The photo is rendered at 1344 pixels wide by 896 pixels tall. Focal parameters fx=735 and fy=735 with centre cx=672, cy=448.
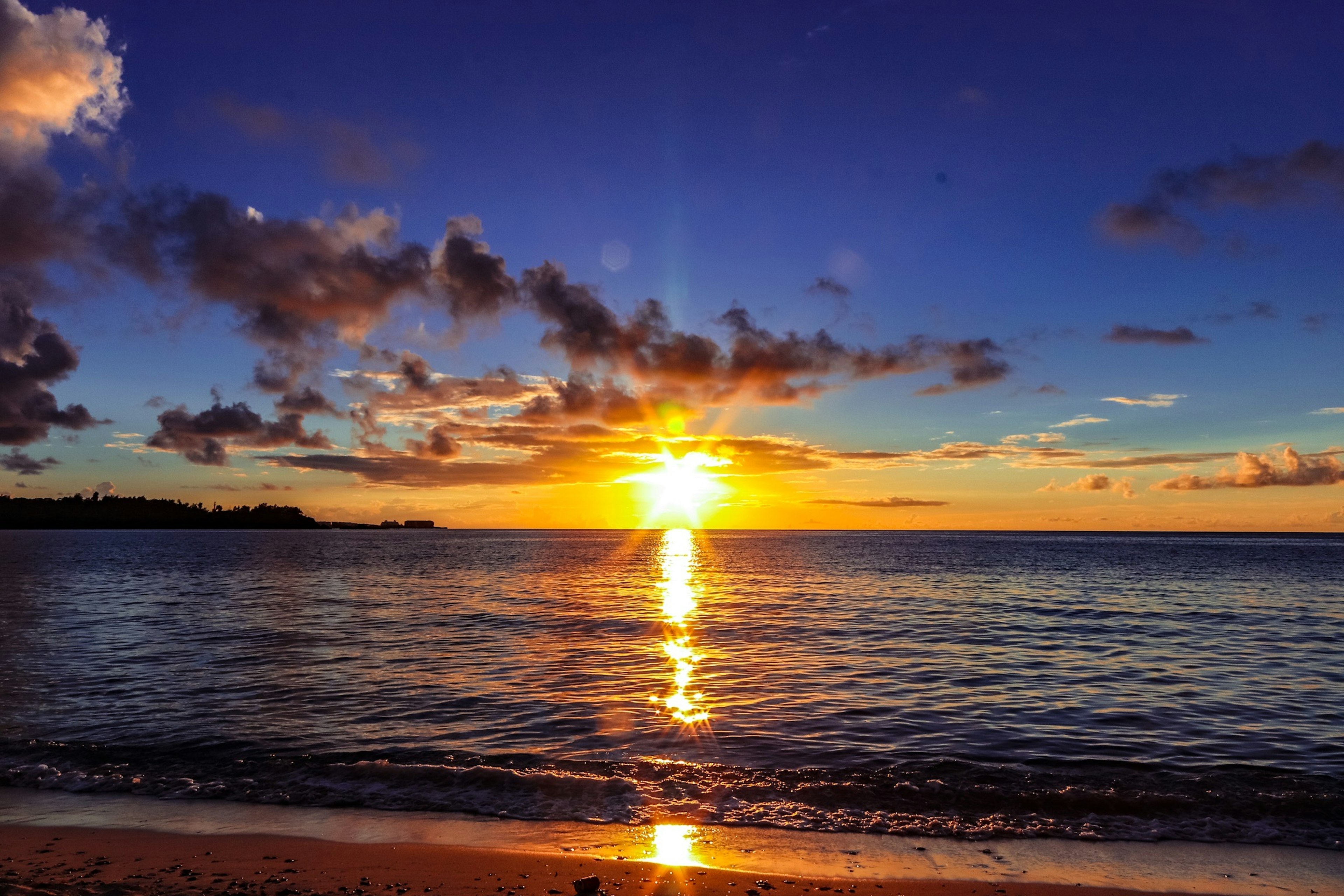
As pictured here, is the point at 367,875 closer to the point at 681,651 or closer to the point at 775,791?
the point at 775,791

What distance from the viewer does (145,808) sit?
12508 millimetres

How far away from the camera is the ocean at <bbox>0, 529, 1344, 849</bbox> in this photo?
13.1m

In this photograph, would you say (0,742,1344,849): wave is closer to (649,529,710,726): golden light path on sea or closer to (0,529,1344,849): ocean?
(0,529,1344,849): ocean

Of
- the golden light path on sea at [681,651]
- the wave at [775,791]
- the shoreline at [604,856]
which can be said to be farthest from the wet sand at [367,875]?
the golden light path on sea at [681,651]

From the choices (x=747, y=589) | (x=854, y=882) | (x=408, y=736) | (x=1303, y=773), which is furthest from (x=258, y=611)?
(x=1303, y=773)

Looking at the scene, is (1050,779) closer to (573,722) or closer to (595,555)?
(573,722)

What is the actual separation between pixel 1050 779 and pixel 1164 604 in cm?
4226

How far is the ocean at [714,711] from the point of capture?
13070 millimetres

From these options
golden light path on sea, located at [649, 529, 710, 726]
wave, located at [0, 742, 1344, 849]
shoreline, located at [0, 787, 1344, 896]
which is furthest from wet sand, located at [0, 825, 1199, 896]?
golden light path on sea, located at [649, 529, 710, 726]

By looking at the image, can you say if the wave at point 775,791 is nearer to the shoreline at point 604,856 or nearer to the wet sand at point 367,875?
the shoreline at point 604,856

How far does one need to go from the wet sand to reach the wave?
2.00m

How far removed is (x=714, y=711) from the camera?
19.6 m

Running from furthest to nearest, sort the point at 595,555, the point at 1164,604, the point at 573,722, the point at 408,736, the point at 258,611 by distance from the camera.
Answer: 1. the point at 595,555
2. the point at 1164,604
3. the point at 258,611
4. the point at 573,722
5. the point at 408,736

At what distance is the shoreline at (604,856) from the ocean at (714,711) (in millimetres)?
639
